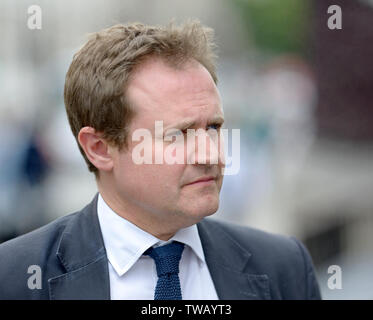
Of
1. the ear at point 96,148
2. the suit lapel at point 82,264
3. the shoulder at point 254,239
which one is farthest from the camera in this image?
the shoulder at point 254,239

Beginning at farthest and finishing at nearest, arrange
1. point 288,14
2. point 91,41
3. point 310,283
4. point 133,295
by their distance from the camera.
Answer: point 288,14 → point 310,283 → point 91,41 → point 133,295

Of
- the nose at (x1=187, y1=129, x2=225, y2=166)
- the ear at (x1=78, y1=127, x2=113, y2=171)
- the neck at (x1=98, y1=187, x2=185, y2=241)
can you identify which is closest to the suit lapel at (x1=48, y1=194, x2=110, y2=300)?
the neck at (x1=98, y1=187, x2=185, y2=241)

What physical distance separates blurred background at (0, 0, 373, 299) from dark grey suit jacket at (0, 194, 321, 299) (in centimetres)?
504

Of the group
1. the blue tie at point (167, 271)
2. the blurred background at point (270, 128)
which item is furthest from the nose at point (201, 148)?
the blurred background at point (270, 128)

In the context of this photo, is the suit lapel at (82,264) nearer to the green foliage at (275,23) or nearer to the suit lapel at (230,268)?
the suit lapel at (230,268)

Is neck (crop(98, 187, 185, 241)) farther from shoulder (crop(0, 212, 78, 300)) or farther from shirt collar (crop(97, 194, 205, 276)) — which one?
shoulder (crop(0, 212, 78, 300))

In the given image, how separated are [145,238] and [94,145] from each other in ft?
1.50

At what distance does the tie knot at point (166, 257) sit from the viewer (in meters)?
2.50

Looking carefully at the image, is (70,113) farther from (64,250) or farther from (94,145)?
(64,250)

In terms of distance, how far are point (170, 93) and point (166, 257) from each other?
635 mm

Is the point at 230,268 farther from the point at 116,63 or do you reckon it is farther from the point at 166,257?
the point at 116,63

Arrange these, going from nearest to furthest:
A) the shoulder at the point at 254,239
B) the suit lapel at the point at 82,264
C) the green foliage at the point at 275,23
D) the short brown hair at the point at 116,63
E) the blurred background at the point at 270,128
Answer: the suit lapel at the point at 82,264
the short brown hair at the point at 116,63
the shoulder at the point at 254,239
the blurred background at the point at 270,128
the green foliage at the point at 275,23

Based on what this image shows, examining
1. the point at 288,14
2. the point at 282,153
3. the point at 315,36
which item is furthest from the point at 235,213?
the point at 288,14

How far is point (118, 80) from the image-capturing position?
256 centimetres
